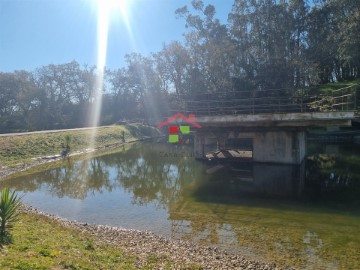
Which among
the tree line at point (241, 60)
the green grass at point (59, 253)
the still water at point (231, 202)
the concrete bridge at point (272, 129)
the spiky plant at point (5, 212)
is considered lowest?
the still water at point (231, 202)

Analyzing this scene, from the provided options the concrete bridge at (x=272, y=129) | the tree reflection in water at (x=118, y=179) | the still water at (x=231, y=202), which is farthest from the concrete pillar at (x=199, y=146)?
the concrete bridge at (x=272, y=129)

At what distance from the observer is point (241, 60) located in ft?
137

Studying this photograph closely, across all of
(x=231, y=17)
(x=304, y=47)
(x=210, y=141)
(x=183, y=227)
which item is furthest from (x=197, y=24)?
(x=183, y=227)

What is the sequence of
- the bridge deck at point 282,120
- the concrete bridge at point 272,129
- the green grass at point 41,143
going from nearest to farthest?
the bridge deck at point 282,120 < the concrete bridge at point 272,129 < the green grass at point 41,143

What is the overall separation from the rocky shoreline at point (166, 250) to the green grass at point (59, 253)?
1.10ft

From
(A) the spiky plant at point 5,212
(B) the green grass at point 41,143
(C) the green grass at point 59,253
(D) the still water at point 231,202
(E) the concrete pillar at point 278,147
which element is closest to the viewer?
(C) the green grass at point 59,253

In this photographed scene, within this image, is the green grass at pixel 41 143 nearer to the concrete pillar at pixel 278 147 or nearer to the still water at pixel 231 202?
the still water at pixel 231 202

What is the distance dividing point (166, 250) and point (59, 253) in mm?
3072

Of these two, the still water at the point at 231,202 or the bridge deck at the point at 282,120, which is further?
the bridge deck at the point at 282,120

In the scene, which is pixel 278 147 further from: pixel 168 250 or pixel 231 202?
pixel 168 250

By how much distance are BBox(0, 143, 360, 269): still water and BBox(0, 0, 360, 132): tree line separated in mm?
9828

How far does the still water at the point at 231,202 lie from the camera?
8.93 m

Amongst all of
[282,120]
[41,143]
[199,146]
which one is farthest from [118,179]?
[41,143]

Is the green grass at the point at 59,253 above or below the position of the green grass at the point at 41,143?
below
